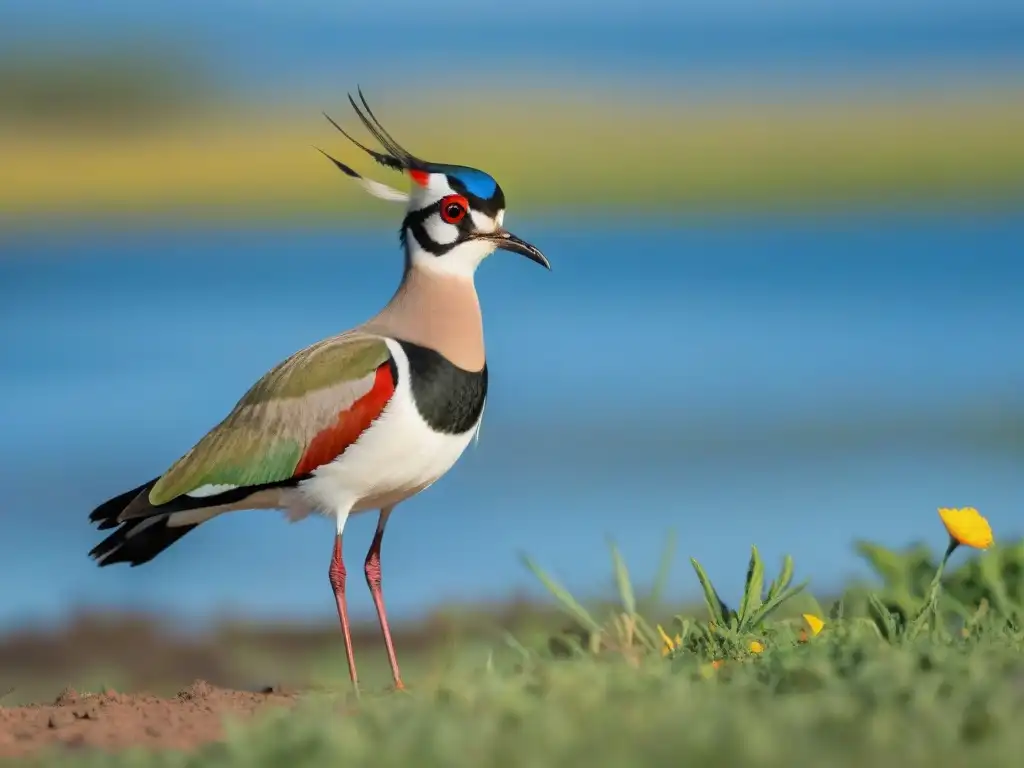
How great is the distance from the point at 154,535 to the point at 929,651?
10.2ft

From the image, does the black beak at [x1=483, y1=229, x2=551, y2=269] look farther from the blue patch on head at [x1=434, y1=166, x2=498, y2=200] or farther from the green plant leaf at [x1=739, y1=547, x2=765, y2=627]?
the green plant leaf at [x1=739, y1=547, x2=765, y2=627]

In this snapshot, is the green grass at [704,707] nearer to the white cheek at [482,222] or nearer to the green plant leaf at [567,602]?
the green plant leaf at [567,602]

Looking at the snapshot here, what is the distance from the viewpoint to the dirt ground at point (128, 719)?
448 cm

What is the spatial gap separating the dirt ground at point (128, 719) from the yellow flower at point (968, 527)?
2.26 metres

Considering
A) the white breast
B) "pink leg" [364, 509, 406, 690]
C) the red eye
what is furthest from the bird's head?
"pink leg" [364, 509, 406, 690]

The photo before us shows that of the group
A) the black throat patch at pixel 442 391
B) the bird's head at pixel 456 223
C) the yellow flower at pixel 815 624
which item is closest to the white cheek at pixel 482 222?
the bird's head at pixel 456 223

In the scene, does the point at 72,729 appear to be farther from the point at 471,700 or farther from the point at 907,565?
the point at 907,565

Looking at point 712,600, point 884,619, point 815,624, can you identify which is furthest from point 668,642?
point 884,619

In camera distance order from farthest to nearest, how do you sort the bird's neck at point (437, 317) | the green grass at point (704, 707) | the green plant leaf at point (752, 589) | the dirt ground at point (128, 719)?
the bird's neck at point (437, 317)
the green plant leaf at point (752, 589)
the dirt ground at point (128, 719)
the green grass at point (704, 707)

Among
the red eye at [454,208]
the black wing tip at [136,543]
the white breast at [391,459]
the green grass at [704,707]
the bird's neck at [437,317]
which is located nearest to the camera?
the green grass at [704,707]

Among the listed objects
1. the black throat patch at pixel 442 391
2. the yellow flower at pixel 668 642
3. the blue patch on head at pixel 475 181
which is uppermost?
the blue patch on head at pixel 475 181

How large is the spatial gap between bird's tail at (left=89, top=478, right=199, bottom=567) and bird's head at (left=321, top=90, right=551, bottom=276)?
1364 millimetres

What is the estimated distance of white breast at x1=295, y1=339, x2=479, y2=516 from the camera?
5750mm

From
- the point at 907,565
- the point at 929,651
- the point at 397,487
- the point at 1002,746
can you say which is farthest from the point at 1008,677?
the point at 397,487
